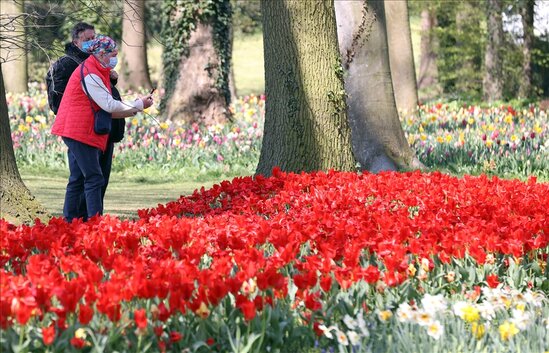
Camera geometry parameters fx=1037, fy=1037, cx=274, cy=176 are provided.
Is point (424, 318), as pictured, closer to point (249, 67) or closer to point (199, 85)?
point (199, 85)

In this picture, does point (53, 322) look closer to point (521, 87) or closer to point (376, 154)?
point (376, 154)

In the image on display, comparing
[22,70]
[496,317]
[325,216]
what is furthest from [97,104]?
[22,70]

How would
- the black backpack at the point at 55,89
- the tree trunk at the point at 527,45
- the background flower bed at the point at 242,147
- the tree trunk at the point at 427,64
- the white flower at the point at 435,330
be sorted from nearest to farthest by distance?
the white flower at the point at 435,330
the black backpack at the point at 55,89
the background flower bed at the point at 242,147
the tree trunk at the point at 527,45
the tree trunk at the point at 427,64

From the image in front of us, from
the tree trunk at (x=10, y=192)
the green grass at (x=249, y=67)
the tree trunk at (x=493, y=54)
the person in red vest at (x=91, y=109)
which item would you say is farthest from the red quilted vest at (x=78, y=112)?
the green grass at (x=249, y=67)

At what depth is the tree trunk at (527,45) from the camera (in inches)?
1053

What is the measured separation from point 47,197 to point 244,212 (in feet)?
17.6

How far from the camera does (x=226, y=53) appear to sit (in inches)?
722

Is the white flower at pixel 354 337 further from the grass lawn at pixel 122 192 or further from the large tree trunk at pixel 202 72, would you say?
the large tree trunk at pixel 202 72

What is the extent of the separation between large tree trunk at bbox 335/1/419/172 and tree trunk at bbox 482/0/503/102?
520 inches

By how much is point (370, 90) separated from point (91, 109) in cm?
553

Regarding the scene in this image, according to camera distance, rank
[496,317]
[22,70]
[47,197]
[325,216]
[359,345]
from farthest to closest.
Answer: [22,70] < [47,197] < [325,216] < [496,317] < [359,345]

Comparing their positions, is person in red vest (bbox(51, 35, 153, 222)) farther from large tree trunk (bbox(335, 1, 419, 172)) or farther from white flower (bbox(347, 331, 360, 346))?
large tree trunk (bbox(335, 1, 419, 172))

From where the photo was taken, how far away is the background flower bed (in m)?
13.3

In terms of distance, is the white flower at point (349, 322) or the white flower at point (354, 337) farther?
the white flower at point (349, 322)
